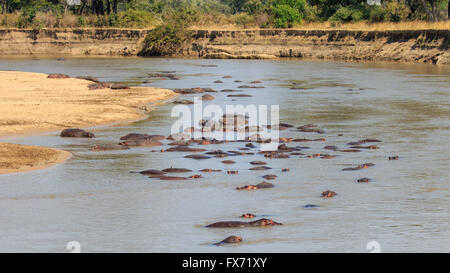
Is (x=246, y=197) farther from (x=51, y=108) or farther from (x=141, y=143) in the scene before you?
(x=51, y=108)

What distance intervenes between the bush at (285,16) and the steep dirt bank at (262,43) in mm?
2259

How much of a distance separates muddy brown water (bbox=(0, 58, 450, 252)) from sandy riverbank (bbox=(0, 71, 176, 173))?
2.03 feet

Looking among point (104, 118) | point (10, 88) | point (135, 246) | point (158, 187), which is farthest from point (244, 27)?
point (135, 246)

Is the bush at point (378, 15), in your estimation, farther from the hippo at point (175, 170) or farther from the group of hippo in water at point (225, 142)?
the hippo at point (175, 170)

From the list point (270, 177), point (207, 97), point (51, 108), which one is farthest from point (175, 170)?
point (207, 97)

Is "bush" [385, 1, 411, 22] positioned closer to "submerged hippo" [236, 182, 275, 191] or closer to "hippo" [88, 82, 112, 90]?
"hippo" [88, 82, 112, 90]

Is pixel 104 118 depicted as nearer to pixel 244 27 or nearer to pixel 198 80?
pixel 198 80

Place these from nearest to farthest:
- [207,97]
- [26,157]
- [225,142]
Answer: [26,157]
[225,142]
[207,97]

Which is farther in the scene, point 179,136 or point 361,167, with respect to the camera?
point 179,136

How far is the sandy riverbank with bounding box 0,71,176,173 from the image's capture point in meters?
15.3

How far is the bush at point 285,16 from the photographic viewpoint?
177 feet

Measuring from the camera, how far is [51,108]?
21.9m

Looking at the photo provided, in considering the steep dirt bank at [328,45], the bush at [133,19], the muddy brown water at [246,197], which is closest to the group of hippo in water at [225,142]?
the muddy brown water at [246,197]

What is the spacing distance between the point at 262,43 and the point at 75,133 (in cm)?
3515
